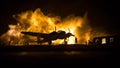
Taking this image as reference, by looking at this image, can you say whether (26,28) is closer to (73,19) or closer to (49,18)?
(49,18)

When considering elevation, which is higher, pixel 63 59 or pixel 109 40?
pixel 109 40

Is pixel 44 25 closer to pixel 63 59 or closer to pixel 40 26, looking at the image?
pixel 40 26

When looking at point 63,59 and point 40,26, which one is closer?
point 63,59

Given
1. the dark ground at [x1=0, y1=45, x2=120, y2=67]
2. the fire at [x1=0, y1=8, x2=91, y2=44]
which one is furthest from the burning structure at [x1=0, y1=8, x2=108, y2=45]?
the dark ground at [x1=0, y1=45, x2=120, y2=67]

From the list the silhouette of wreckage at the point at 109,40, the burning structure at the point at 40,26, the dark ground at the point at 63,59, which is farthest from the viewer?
the burning structure at the point at 40,26

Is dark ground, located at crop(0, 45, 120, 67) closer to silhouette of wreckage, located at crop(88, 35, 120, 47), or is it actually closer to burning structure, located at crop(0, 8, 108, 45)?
silhouette of wreckage, located at crop(88, 35, 120, 47)

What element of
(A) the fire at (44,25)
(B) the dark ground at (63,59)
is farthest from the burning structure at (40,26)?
(B) the dark ground at (63,59)

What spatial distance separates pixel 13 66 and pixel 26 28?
76.9 m

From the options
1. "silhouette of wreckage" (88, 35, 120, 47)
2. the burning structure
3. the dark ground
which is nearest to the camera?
the dark ground

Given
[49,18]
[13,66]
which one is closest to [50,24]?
[49,18]

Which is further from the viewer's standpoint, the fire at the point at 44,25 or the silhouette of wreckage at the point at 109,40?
the fire at the point at 44,25

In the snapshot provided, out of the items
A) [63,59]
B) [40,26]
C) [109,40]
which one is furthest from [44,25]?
[63,59]

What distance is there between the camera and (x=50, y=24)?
108 metres

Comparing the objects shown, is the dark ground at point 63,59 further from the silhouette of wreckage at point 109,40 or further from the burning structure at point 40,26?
the burning structure at point 40,26
